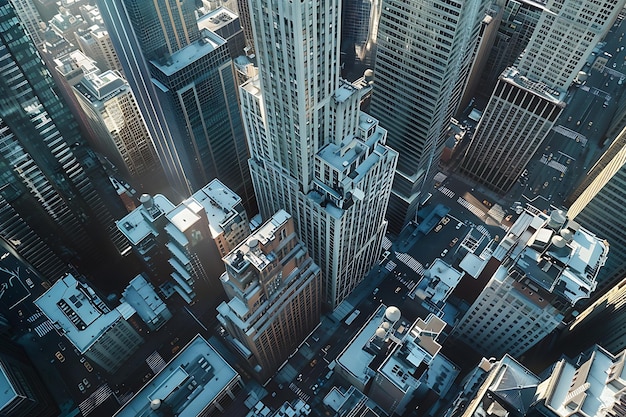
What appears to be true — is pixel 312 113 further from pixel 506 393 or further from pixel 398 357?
pixel 506 393

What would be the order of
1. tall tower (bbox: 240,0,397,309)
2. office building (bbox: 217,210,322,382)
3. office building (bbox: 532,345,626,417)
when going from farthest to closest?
office building (bbox: 217,210,322,382), tall tower (bbox: 240,0,397,309), office building (bbox: 532,345,626,417)

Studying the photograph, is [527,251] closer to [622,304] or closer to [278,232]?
[622,304]

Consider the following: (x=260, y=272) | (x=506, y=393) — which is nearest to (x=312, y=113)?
(x=260, y=272)

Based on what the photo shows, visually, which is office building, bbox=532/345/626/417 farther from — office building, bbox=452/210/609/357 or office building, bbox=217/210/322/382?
office building, bbox=217/210/322/382

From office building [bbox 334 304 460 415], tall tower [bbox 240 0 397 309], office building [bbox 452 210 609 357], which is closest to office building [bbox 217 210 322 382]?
tall tower [bbox 240 0 397 309]

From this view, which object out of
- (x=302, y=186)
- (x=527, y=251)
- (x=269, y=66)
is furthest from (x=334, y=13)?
(x=527, y=251)

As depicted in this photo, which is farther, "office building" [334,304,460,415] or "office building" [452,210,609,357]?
"office building" [334,304,460,415]

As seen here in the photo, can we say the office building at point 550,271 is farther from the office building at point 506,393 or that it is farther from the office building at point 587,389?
the office building at point 506,393

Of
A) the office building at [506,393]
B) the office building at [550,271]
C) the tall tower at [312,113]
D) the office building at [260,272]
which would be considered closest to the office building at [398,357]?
the office building at [506,393]
